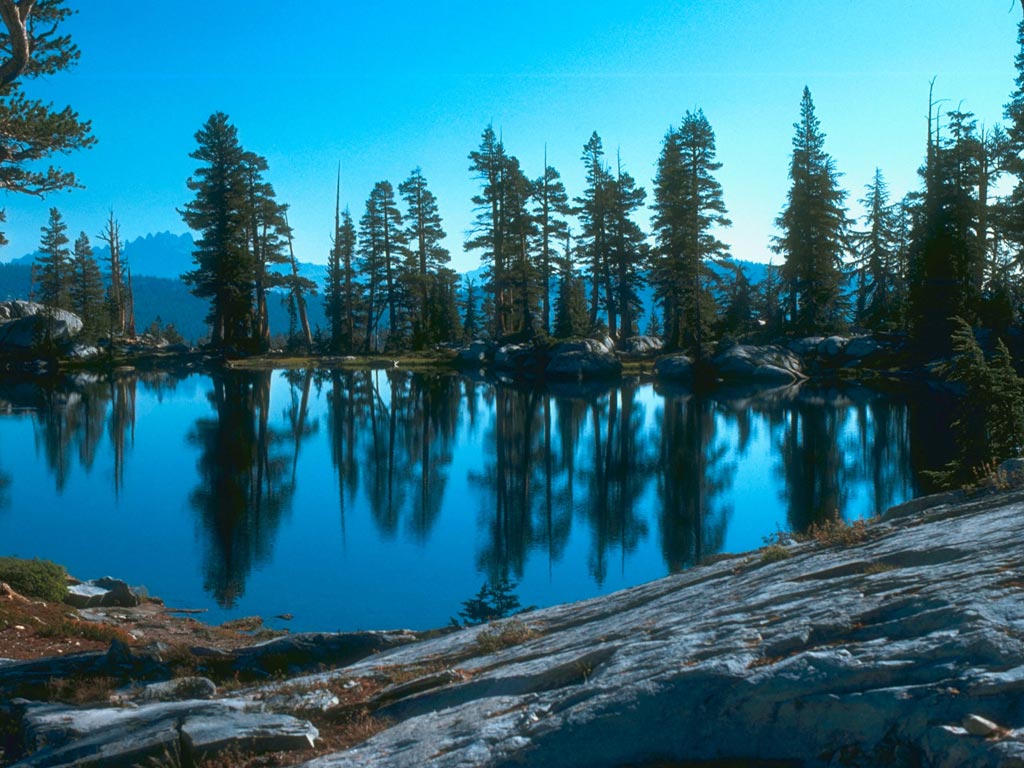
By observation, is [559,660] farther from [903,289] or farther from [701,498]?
[903,289]

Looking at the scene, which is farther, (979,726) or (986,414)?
(986,414)

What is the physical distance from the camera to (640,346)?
55.6 metres

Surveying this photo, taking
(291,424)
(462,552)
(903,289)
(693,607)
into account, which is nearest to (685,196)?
(903,289)

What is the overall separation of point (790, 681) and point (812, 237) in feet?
169

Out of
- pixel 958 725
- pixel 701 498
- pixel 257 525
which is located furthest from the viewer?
pixel 701 498

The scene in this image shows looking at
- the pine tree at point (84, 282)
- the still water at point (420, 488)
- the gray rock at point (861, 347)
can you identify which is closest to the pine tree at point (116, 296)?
the pine tree at point (84, 282)

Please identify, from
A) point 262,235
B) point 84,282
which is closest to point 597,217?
point 262,235

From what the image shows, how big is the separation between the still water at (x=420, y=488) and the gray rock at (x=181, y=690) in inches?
174

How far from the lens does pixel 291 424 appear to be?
30.6m

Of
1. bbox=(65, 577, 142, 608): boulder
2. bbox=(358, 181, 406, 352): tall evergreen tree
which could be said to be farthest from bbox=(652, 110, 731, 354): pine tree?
bbox=(65, 577, 142, 608): boulder

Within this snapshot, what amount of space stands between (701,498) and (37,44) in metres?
15.7

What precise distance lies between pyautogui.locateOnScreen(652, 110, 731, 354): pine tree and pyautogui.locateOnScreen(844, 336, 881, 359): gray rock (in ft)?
27.0

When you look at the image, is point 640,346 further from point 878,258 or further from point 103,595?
point 103,595

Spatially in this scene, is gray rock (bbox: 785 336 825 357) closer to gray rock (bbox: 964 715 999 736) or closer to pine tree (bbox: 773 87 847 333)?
pine tree (bbox: 773 87 847 333)
